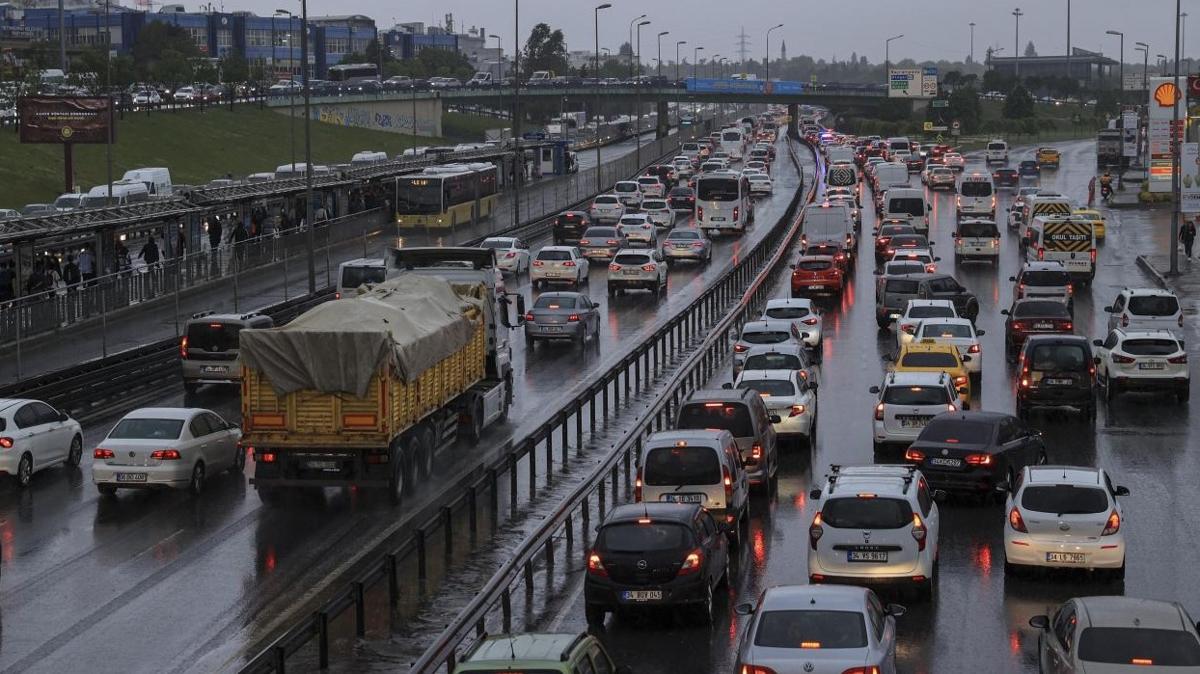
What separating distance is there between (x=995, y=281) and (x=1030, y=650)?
42.4 meters

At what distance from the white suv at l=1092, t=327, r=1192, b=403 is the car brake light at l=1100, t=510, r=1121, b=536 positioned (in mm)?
15491

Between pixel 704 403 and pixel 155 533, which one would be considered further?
pixel 704 403

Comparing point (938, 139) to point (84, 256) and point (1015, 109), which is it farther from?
point (84, 256)

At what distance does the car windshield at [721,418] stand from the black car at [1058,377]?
8.98 metres

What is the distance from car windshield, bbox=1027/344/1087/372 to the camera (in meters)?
33.0

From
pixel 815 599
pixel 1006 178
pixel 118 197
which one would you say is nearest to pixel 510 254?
pixel 118 197

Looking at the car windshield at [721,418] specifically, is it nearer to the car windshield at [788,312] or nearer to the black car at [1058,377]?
the black car at [1058,377]

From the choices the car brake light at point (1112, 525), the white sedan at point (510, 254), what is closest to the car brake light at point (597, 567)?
the car brake light at point (1112, 525)

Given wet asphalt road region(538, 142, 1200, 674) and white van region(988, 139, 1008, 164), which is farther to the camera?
white van region(988, 139, 1008, 164)

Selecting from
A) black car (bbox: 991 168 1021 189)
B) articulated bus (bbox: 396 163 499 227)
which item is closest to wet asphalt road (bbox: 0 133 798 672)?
articulated bus (bbox: 396 163 499 227)

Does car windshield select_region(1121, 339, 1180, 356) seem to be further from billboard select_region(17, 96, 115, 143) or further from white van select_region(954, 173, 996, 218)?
white van select_region(954, 173, 996, 218)

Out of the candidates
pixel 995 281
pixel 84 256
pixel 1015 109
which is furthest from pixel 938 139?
pixel 84 256

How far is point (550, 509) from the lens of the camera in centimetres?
2581

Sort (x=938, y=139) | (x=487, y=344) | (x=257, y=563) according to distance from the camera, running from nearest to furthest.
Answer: (x=257, y=563) → (x=487, y=344) → (x=938, y=139)
